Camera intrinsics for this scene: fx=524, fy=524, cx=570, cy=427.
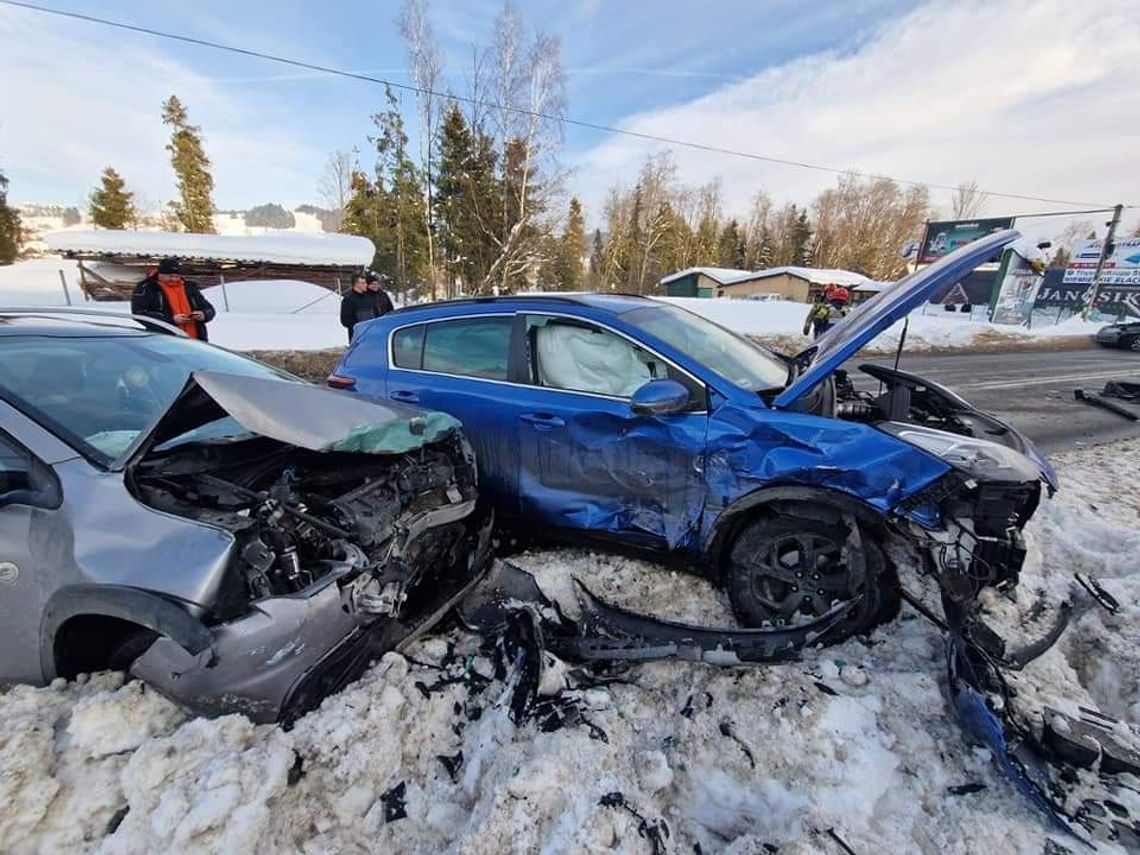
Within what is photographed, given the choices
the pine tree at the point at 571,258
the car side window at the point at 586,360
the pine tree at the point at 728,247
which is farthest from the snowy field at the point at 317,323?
the pine tree at the point at 728,247

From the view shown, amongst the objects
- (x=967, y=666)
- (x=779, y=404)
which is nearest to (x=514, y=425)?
(x=779, y=404)

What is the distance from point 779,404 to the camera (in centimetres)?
255

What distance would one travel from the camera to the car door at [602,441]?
2.70m

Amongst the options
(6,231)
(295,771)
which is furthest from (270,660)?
(6,231)

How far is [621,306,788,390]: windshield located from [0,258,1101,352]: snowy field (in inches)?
404

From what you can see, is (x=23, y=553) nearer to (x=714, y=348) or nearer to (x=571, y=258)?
(x=714, y=348)

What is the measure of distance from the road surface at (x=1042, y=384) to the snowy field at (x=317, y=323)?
2.10 meters

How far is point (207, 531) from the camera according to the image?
1818 millimetres

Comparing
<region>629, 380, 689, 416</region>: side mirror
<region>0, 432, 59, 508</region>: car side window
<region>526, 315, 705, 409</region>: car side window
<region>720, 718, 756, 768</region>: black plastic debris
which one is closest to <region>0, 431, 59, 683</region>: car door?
<region>0, 432, 59, 508</region>: car side window

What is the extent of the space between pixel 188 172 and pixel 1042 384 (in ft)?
157

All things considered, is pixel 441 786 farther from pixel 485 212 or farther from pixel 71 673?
pixel 485 212

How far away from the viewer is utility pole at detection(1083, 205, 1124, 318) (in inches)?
915

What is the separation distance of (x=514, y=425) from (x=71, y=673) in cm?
217

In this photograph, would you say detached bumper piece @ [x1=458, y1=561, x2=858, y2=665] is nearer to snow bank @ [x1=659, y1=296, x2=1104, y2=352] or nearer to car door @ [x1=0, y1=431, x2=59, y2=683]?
car door @ [x1=0, y1=431, x2=59, y2=683]
